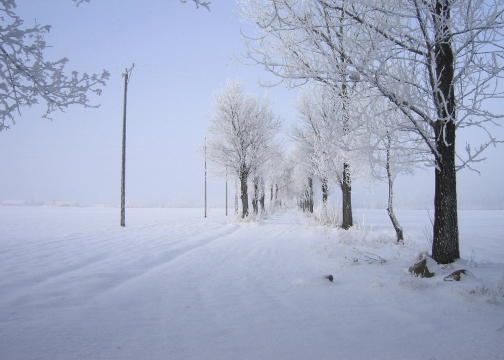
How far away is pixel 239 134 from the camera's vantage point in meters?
18.2

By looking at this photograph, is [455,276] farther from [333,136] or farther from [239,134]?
[239,134]

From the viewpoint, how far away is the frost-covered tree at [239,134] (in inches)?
715

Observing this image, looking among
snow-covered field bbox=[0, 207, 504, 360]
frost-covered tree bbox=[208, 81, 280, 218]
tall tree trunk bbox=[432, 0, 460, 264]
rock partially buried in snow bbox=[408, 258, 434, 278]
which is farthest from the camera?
frost-covered tree bbox=[208, 81, 280, 218]

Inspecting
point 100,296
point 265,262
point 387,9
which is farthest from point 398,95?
point 100,296

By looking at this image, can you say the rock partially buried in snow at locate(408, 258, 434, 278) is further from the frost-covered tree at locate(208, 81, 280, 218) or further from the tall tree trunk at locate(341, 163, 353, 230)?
the frost-covered tree at locate(208, 81, 280, 218)

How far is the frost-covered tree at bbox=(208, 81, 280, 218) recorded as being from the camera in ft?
59.6

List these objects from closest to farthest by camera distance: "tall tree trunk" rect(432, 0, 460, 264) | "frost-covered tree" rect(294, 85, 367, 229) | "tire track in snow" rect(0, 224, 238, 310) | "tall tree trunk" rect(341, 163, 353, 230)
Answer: "tire track in snow" rect(0, 224, 238, 310), "tall tree trunk" rect(432, 0, 460, 264), "frost-covered tree" rect(294, 85, 367, 229), "tall tree trunk" rect(341, 163, 353, 230)

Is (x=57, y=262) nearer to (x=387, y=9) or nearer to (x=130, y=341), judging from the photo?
(x=130, y=341)

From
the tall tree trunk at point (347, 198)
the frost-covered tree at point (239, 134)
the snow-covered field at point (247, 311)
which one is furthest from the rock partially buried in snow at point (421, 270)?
the frost-covered tree at point (239, 134)

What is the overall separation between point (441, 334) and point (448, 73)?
4114 millimetres

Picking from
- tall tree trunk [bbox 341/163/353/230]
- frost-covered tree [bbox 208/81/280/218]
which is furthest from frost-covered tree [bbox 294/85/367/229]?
frost-covered tree [bbox 208/81/280/218]

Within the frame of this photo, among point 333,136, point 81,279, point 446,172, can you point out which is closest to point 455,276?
point 446,172

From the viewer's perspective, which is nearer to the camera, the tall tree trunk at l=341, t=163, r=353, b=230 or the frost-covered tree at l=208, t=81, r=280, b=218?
the tall tree trunk at l=341, t=163, r=353, b=230

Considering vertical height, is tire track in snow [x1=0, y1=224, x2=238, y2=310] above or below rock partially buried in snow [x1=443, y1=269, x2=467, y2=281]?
below
